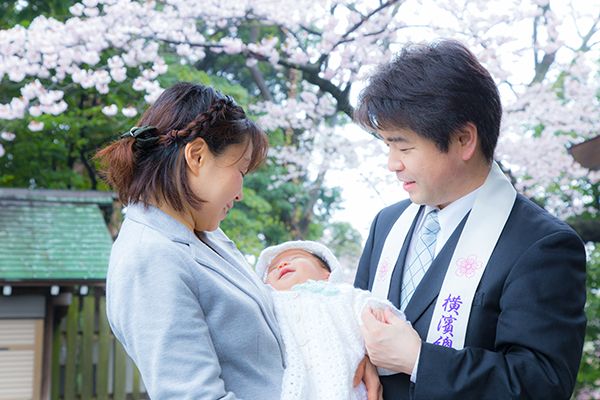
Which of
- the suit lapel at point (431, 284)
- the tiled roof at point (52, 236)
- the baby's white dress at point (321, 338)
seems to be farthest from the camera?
the tiled roof at point (52, 236)

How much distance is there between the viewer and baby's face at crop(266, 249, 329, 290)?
2098mm

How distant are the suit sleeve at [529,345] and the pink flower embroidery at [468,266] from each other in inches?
5.5

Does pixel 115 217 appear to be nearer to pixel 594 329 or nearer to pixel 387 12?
pixel 387 12

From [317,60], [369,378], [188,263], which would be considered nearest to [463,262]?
[369,378]

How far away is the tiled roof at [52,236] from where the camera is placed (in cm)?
769

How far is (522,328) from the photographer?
5.31ft

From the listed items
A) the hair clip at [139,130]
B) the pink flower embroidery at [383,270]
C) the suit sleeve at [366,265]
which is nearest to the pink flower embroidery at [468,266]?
the pink flower embroidery at [383,270]

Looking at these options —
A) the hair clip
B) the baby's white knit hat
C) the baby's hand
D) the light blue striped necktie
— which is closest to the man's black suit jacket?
the baby's hand

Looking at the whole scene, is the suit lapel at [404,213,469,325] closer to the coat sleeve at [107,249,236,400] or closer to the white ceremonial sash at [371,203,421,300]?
the white ceremonial sash at [371,203,421,300]

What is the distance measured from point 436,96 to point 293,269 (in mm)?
688

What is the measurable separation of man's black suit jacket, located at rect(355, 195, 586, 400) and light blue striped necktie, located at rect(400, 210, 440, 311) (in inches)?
9.3

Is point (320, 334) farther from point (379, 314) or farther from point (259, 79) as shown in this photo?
point (259, 79)

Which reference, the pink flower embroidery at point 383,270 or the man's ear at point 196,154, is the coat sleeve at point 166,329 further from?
the pink flower embroidery at point 383,270

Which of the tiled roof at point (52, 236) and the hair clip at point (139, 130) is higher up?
the hair clip at point (139, 130)
